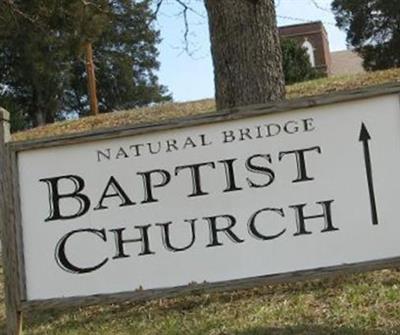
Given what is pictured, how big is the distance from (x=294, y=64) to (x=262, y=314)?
76.9 ft

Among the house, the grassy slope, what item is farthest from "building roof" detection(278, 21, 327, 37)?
the grassy slope

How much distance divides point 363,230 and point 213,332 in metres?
1.14

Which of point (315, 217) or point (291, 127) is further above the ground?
point (291, 127)

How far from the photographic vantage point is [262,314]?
16.5 ft

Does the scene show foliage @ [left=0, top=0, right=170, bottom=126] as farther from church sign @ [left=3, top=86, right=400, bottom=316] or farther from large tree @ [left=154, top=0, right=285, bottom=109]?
church sign @ [left=3, top=86, right=400, bottom=316]

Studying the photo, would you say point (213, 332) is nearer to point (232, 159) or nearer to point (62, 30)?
point (232, 159)

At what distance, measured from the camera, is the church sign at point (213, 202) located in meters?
4.52

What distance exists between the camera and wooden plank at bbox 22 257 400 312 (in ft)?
14.7

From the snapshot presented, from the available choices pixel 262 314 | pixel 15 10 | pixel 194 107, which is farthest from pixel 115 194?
pixel 194 107

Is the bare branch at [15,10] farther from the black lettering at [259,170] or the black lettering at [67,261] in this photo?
the black lettering at [259,170]

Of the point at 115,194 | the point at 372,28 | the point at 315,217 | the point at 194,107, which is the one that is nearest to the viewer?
the point at 315,217

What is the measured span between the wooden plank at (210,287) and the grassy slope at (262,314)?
343 mm

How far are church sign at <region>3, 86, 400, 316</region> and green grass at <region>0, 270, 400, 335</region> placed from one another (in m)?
0.39

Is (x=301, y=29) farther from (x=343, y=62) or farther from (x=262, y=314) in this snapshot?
(x=262, y=314)
